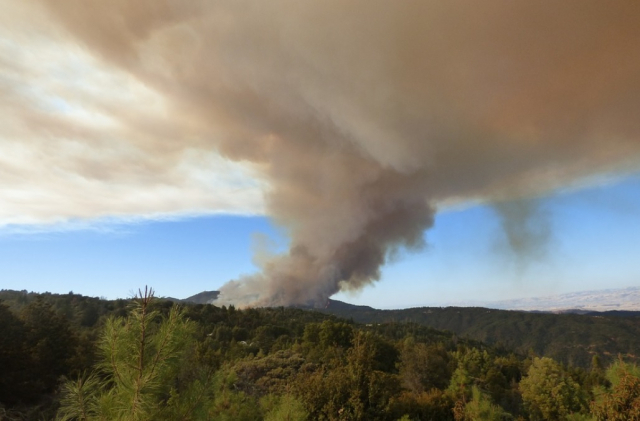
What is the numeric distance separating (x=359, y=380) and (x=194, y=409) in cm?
1116

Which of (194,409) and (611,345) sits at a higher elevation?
(194,409)

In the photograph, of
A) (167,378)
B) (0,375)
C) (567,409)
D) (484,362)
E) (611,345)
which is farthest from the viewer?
(611,345)

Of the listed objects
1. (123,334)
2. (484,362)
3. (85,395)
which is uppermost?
(123,334)

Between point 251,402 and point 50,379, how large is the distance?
16544mm

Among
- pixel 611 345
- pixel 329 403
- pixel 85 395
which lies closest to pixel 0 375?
pixel 329 403

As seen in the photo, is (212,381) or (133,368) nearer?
(133,368)

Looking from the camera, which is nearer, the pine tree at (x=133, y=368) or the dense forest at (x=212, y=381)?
the pine tree at (x=133, y=368)

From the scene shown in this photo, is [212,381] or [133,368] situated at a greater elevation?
[133,368]

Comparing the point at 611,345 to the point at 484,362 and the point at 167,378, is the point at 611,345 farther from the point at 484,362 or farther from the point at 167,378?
the point at 167,378

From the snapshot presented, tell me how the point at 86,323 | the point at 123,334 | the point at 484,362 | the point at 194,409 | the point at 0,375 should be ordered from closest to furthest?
the point at 123,334, the point at 194,409, the point at 0,375, the point at 484,362, the point at 86,323

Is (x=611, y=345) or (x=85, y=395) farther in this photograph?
(x=611, y=345)

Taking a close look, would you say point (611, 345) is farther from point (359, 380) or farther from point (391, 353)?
point (359, 380)

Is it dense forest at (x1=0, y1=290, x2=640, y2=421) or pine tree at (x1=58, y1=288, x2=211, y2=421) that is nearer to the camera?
pine tree at (x1=58, y1=288, x2=211, y2=421)

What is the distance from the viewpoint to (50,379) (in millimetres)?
24547
